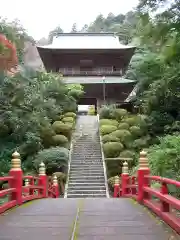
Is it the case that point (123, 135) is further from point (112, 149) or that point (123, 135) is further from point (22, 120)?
point (22, 120)

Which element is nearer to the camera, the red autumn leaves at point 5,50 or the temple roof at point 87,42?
the red autumn leaves at point 5,50

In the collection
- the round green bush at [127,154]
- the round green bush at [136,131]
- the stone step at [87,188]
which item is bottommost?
the stone step at [87,188]

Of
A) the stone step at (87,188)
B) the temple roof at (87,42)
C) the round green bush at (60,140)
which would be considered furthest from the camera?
the temple roof at (87,42)

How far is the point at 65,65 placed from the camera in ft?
107

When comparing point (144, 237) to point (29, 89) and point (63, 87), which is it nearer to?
point (29, 89)

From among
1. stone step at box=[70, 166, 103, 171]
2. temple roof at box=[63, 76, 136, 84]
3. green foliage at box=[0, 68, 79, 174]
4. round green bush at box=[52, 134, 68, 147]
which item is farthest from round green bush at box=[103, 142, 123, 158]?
temple roof at box=[63, 76, 136, 84]

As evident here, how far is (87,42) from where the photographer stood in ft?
114

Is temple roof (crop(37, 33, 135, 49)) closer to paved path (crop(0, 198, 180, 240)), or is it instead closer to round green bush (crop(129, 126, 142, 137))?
round green bush (crop(129, 126, 142, 137))

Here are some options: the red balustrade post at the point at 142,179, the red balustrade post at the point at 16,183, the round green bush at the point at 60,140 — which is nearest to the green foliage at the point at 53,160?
the round green bush at the point at 60,140

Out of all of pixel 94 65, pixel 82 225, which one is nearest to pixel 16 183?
pixel 82 225

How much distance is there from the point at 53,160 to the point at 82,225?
13.7 metres

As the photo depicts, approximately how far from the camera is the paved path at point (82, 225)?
506 centimetres

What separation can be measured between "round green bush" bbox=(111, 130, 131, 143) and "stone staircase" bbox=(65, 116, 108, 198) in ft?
4.32

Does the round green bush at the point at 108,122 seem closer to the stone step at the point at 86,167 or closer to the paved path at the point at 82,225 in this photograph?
the stone step at the point at 86,167
